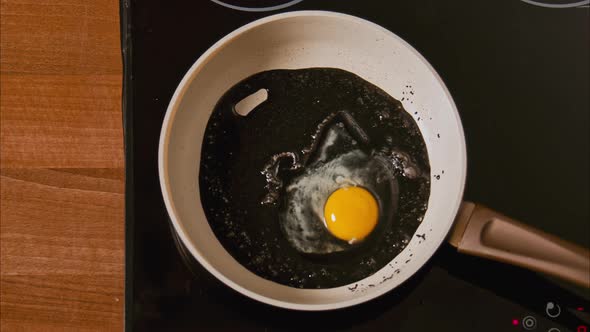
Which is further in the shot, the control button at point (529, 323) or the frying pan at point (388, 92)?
the control button at point (529, 323)

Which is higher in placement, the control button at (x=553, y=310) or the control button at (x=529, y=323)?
the control button at (x=553, y=310)

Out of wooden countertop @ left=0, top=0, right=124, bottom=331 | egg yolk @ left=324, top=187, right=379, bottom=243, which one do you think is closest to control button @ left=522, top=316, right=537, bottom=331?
egg yolk @ left=324, top=187, right=379, bottom=243

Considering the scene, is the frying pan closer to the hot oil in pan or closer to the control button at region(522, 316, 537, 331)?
the hot oil in pan

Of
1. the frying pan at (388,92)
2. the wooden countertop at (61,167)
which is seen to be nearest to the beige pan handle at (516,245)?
the frying pan at (388,92)

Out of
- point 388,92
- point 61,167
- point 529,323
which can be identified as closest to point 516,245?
point 529,323

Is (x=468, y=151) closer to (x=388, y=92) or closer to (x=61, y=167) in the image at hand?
(x=388, y=92)

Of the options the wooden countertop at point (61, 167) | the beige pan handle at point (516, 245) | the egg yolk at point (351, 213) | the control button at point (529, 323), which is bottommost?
the wooden countertop at point (61, 167)

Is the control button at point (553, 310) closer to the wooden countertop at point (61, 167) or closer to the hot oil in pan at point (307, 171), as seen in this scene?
the hot oil in pan at point (307, 171)
